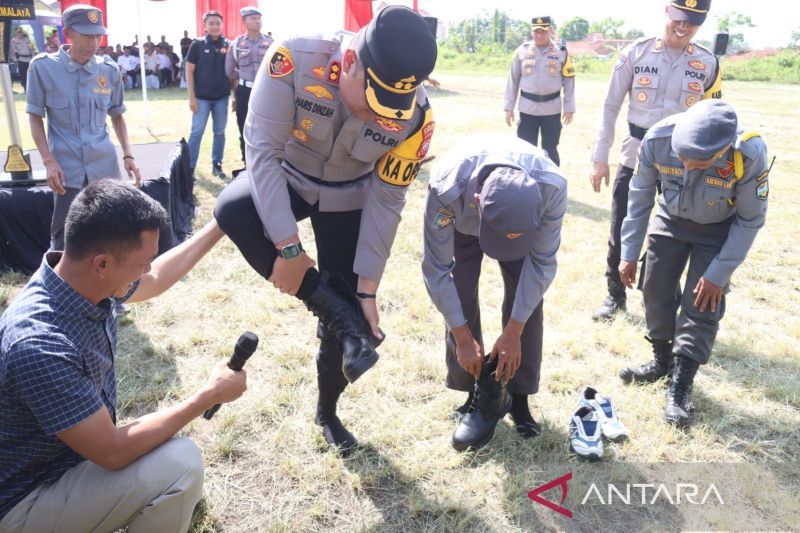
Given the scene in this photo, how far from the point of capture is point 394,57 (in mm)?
1931

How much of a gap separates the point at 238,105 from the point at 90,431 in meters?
6.41

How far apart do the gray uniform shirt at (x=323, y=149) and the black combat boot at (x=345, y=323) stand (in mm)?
149

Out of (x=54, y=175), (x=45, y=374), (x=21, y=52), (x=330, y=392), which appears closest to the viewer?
(x=45, y=374)

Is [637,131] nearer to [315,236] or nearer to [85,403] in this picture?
[315,236]

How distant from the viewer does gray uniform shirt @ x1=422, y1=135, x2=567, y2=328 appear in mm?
2391

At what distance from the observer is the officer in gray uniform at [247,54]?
7.12m

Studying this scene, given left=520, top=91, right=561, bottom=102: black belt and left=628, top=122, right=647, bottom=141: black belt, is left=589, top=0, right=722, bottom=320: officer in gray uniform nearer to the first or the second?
left=628, top=122, right=647, bottom=141: black belt

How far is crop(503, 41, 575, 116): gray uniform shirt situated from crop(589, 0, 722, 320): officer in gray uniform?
244cm

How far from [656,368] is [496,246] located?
6.09 ft

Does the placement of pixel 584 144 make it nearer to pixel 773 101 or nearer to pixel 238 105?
pixel 238 105

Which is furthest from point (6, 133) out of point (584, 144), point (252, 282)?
point (584, 144)

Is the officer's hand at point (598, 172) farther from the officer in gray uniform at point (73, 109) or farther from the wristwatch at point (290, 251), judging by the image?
the officer in gray uniform at point (73, 109)

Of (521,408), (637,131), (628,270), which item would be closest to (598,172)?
(637,131)

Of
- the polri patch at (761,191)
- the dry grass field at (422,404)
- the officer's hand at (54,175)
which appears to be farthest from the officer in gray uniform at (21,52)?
the polri patch at (761,191)
